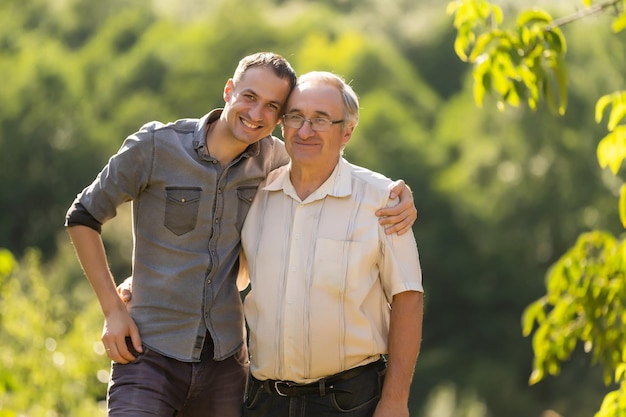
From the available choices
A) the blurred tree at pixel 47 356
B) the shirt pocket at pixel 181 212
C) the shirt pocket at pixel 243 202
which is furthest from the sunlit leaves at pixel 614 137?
the blurred tree at pixel 47 356

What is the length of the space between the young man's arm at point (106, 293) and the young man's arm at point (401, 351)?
2.22 feet

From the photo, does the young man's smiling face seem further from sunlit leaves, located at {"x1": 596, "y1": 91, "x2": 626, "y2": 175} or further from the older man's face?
sunlit leaves, located at {"x1": 596, "y1": 91, "x2": 626, "y2": 175}

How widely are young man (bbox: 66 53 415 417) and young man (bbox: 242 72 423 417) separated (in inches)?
3.7

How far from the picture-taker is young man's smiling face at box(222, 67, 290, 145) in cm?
341

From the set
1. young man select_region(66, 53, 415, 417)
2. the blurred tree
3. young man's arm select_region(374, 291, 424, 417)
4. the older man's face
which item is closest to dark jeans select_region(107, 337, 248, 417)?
young man select_region(66, 53, 415, 417)

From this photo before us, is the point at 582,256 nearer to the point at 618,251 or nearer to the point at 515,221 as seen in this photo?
the point at 618,251

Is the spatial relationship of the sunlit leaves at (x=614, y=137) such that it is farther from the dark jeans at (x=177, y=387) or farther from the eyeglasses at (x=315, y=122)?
the dark jeans at (x=177, y=387)

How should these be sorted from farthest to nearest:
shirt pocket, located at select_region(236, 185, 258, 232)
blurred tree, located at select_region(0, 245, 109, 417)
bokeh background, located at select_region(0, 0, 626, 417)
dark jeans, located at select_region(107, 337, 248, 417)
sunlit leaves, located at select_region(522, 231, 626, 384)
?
bokeh background, located at select_region(0, 0, 626, 417) < blurred tree, located at select_region(0, 245, 109, 417) < sunlit leaves, located at select_region(522, 231, 626, 384) < shirt pocket, located at select_region(236, 185, 258, 232) < dark jeans, located at select_region(107, 337, 248, 417)

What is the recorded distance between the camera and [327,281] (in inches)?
131

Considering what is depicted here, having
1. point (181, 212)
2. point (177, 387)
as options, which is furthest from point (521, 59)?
point (177, 387)

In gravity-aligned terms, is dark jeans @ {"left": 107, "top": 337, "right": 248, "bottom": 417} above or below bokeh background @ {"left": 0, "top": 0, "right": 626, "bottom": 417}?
below

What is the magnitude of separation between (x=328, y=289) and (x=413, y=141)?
3158cm

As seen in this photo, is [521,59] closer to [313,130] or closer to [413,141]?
[313,130]

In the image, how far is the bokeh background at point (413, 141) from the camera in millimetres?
29391
